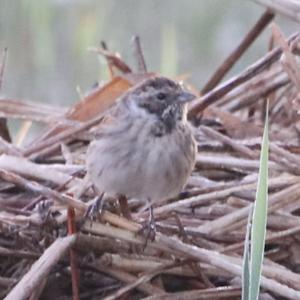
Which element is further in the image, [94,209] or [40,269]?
[94,209]

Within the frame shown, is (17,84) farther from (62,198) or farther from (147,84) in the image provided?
(62,198)

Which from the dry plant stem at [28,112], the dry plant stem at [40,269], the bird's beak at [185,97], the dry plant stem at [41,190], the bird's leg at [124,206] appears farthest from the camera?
the dry plant stem at [28,112]

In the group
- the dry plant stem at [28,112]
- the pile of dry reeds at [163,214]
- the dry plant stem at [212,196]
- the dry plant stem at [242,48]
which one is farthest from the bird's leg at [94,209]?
the dry plant stem at [242,48]

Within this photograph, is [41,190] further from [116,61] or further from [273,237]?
[116,61]

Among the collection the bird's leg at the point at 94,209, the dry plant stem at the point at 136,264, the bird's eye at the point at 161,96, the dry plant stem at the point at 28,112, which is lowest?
the dry plant stem at the point at 136,264

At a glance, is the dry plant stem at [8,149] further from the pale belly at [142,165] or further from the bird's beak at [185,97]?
the bird's beak at [185,97]

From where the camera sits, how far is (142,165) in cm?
335

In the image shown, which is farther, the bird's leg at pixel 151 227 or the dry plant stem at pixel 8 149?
the dry plant stem at pixel 8 149

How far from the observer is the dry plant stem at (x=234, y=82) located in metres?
3.42

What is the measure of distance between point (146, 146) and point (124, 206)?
0.19m

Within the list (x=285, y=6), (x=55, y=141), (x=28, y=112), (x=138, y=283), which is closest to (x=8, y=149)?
(x=55, y=141)

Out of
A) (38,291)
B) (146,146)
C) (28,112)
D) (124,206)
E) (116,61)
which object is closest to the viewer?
(38,291)

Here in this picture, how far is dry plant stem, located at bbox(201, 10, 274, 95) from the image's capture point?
148 inches

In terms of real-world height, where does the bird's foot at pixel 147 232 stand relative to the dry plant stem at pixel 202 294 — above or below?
above
